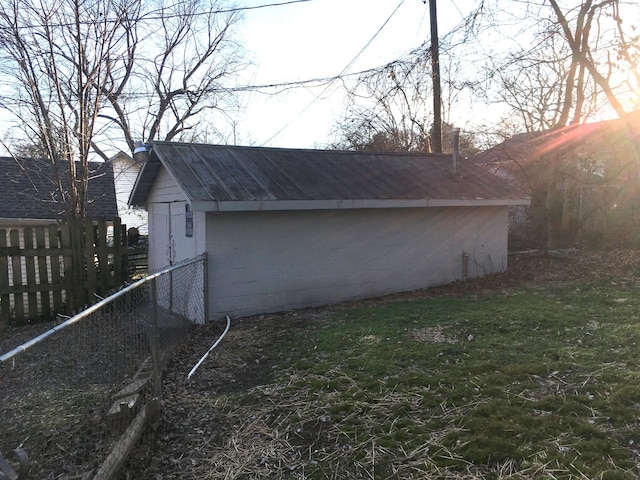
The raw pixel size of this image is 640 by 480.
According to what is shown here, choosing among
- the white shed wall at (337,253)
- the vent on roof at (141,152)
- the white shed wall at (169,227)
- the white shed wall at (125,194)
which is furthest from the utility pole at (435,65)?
the white shed wall at (125,194)

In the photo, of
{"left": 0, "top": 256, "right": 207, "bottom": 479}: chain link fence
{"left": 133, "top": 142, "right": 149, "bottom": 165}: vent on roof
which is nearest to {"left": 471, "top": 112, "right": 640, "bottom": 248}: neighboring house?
{"left": 133, "top": 142, "right": 149, "bottom": 165}: vent on roof

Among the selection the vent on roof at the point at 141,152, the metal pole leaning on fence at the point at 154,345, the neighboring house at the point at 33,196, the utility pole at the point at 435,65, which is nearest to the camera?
the metal pole leaning on fence at the point at 154,345

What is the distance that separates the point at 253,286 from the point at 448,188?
4.85 m

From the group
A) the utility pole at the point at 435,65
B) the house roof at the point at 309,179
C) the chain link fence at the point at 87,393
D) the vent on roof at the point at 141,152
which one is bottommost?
the chain link fence at the point at 87,393

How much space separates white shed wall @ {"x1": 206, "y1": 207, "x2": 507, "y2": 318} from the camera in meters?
8.38

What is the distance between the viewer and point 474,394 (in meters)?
4.16

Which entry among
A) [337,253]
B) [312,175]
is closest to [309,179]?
[312,175]

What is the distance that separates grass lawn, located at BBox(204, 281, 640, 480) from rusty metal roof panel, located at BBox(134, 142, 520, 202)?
2.94 m

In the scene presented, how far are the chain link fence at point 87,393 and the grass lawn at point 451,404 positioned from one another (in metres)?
0.74

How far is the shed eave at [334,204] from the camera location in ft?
25.4

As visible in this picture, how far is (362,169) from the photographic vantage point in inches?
426

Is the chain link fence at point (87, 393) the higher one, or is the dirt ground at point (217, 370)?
the chain link fence at point (87, 393)

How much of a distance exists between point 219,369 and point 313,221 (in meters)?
4.04

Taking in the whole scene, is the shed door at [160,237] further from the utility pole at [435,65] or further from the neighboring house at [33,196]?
the utility pole at [435,65]
